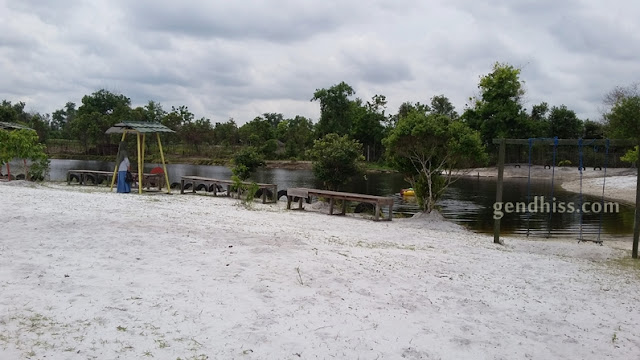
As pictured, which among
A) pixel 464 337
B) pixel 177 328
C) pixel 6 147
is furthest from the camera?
pixel 6 147

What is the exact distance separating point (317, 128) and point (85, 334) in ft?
241

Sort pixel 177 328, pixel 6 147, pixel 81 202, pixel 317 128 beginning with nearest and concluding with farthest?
pixel 177 328 → pixel 81 202 → pixel 6 147 → pixel 317 128

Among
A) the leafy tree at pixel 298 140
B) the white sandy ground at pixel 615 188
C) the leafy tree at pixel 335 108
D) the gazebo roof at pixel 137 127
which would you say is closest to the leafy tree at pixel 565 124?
the white sandy ground at pixel 615 188

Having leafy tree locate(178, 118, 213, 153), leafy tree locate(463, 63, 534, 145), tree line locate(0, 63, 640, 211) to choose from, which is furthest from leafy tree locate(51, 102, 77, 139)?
leafy tree locate(463, 63, 534, 145)

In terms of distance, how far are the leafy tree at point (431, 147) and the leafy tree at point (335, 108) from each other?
57255mm

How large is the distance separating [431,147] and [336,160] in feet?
16.9

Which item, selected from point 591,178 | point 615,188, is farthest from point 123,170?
point 591,178

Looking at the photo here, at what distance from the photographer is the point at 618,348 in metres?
5.76

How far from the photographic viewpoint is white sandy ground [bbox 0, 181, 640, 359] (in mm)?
5051

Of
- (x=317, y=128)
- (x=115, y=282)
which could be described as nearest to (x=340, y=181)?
(x=115, y=282)

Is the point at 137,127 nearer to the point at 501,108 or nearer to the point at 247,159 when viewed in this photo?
the point at 247,159

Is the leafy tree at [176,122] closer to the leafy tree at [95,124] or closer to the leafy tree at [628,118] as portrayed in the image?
the leafy tree at [95,124]

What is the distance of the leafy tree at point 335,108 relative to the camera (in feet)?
250

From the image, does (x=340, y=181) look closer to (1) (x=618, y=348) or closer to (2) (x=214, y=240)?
(2) (x=214, y=240)
